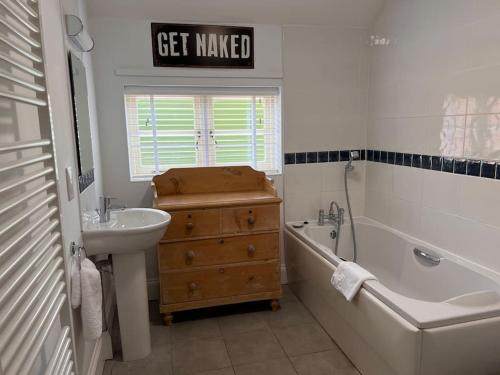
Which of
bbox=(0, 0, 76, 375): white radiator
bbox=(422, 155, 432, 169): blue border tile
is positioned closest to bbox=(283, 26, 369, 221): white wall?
bbox=(422, 155, 432, 169): blue border tile

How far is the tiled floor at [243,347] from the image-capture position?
6.89 ft

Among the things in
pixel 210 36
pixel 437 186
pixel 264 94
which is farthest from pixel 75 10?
pixel 437 186

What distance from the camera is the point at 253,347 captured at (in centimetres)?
229

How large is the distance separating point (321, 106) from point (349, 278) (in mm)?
1542

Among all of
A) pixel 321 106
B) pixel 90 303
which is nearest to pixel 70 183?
pixel 90 303

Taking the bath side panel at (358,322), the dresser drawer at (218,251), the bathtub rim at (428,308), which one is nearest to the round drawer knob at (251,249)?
the dresser drawer at (218,251)

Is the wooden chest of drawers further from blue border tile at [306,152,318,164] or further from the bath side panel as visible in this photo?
blue border tile at [306,152,318,164]

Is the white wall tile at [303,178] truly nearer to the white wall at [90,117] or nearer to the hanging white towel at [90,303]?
the white wall at [90,117]

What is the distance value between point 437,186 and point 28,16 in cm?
235

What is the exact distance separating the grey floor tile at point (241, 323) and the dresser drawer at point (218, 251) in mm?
427

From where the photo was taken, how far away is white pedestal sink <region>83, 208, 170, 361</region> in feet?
6.52

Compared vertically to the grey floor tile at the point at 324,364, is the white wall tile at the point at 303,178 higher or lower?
higher

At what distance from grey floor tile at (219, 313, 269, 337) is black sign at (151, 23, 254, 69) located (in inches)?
73.7

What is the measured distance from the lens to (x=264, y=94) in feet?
9.70
